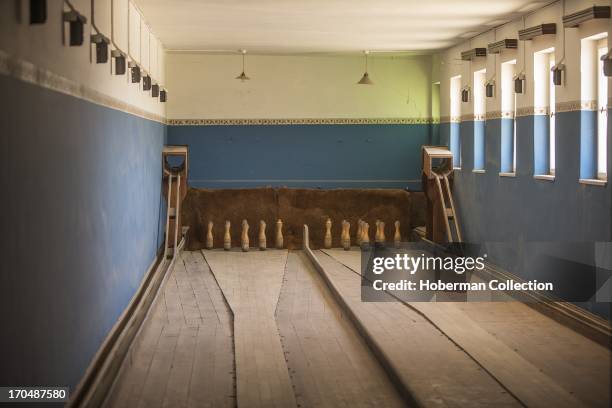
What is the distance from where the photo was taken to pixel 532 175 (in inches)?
376

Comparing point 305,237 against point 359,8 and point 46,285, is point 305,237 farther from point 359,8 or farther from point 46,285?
point 46,285

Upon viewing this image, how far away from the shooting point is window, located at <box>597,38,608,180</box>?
801 cm

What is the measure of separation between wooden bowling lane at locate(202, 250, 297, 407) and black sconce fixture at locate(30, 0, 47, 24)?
2.48 metres

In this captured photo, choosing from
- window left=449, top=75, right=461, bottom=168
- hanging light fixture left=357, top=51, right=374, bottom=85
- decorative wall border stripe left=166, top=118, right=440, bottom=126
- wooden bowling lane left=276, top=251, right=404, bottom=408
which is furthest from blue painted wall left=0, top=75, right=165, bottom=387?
decorative wall border stripe left=166, top=118, right=440, bottom=126

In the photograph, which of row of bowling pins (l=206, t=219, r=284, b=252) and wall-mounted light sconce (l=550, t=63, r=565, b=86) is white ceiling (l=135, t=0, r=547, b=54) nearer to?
wall-mounted light sconce (l=550, t=63, r=565, b=86)

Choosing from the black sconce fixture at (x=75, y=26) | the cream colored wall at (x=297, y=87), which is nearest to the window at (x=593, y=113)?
the black sconce fixture at (x=75, y=26)

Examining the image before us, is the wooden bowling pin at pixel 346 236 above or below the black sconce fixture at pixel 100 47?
below

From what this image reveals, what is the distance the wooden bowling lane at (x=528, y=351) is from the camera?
5496 mm

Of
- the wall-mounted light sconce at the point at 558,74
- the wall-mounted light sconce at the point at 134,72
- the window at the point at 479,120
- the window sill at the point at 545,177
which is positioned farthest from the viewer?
the window at the point at 479,120

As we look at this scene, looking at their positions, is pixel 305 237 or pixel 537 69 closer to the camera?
pixel 537 69

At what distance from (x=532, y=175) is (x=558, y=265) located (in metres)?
1.28

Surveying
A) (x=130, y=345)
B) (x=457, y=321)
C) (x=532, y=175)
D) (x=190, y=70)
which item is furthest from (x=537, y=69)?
(x=190, y=70)

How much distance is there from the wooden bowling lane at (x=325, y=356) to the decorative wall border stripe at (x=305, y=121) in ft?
20.3

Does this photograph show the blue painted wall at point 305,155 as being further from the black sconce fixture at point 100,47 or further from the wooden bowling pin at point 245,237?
the black sconce fixture at point 100,47
